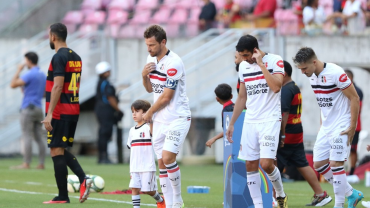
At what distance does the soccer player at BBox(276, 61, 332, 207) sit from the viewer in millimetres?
10758

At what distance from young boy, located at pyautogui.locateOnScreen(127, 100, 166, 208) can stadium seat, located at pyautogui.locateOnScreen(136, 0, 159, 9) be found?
1474 centimetres

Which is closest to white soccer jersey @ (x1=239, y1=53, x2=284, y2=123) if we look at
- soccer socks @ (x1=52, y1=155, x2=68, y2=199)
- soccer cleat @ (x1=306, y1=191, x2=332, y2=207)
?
soccer cleat @ (x1=306, y1=191, x2=332, y2=207)

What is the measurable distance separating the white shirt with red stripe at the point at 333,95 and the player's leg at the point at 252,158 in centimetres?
119

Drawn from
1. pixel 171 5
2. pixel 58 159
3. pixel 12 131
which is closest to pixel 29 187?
pixel 58 159

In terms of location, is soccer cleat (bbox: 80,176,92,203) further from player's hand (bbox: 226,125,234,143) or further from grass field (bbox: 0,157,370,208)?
player's hand (bbox: 226,125,234,143)

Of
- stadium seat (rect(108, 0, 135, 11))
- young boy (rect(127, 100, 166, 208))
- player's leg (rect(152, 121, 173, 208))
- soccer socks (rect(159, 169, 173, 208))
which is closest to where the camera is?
player's leg (rect(152, 121, 173, 208))

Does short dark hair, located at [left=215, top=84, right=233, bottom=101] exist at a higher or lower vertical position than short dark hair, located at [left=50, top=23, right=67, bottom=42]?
lower

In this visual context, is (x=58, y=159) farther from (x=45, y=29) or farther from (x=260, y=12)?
(x=45, y=29)

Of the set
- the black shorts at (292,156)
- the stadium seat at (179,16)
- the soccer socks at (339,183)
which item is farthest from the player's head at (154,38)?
the stadium seat at (179,16)

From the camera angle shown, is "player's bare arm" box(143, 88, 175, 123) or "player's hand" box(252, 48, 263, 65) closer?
"player's hand" box(252, 48, 263, 65)

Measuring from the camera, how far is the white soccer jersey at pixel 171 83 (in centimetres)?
897

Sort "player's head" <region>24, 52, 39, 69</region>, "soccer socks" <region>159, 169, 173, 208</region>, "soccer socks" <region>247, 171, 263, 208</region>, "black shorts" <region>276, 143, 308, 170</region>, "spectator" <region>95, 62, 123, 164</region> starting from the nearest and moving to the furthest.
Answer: "soccer socks" <region>247, 171, 263, 208</region>
"soccer socks" <region>159, 169, 173, 208</region>
"black shorts" <region>276, 143, 308, 170</region>
"player's head" <region>24, 52, 39, 69</region>
"spectator" <region>95, 62, 123, 164</region>

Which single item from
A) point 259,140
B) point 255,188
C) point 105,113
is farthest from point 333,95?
point 105,113

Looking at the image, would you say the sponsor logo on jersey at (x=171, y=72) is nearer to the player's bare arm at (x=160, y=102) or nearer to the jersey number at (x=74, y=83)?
the player's bare arm at (x=160, y=102)
